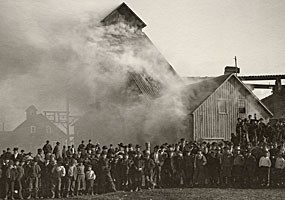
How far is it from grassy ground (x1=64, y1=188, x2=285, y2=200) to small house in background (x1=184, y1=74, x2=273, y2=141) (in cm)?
1306

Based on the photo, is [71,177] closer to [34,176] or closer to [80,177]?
[80,177]

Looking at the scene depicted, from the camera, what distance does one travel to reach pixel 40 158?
1856 cm

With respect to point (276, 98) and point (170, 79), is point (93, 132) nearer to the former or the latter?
point (170, 79)

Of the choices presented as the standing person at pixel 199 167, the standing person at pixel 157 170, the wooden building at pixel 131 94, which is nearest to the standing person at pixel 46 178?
the standing person at pixel 157 170

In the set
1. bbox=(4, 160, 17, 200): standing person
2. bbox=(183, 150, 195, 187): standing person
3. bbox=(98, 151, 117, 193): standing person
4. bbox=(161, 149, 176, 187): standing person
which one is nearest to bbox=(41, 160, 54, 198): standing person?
bbox=(4, 160, 17, 200): standing person

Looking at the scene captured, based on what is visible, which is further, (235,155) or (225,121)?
(225,121)

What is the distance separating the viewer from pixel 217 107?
33.5 metres

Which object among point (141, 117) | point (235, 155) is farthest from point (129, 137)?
point (235, 155)

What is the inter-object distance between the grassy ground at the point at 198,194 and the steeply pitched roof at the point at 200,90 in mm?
13568

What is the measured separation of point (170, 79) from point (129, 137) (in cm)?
516

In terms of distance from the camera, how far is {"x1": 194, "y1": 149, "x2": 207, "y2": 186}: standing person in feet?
66.0

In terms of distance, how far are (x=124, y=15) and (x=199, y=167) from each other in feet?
29.6

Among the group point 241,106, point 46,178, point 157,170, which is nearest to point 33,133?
point 241,106

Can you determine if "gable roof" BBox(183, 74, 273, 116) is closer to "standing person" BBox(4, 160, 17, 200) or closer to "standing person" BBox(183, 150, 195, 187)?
"standing person" BBox(183, 150, 195, 187)
